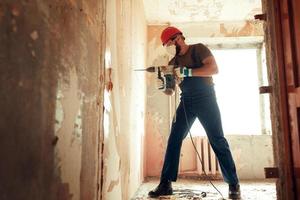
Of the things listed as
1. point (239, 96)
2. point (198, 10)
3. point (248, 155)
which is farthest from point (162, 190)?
point (198, 10)

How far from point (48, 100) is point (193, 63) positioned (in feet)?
6.05

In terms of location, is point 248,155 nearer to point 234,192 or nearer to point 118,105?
point 234,192

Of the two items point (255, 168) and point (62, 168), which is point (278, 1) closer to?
point (62, 168)

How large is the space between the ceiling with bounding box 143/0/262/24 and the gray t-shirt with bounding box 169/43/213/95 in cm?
124

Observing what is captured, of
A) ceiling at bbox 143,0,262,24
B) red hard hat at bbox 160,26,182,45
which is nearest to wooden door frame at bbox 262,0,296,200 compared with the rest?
red hard hat at bbox 160,26,182,45

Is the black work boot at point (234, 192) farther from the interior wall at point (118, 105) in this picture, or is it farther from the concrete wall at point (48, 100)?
the concrete wall at point (48, 100)

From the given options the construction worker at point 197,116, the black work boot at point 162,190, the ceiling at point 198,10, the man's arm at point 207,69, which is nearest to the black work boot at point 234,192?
the construction worker at point 197,116

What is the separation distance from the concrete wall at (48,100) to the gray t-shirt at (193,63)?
125cm

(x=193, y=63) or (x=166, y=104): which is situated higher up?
(x=193, y=63)

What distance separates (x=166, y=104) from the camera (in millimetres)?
3857

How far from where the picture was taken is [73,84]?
1.03 m

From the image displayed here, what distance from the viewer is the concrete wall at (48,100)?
63 centimetres

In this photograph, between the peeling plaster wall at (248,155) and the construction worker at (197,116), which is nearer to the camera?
the construction worker at (197,116)

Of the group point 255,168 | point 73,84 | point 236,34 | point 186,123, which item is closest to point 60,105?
point 73,84
